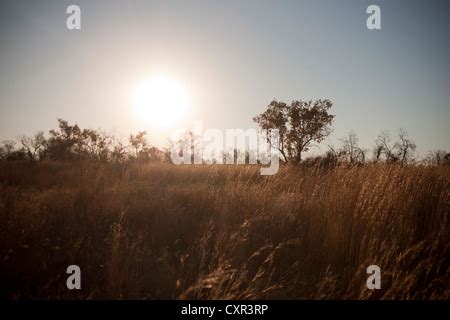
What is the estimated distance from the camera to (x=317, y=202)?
14.1ft

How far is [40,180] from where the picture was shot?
9.60 m

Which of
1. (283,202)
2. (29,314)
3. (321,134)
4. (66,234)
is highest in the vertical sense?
(321,134)

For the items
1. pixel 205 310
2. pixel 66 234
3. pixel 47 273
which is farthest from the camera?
pixel 66 234

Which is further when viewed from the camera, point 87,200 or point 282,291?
point 87,200

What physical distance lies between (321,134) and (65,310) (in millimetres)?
33146

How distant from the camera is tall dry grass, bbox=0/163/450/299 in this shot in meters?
2.79

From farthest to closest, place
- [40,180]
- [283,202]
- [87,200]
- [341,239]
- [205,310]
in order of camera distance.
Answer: [40,180] < [87,200] < [283,202] < [341,239] < [205,310]

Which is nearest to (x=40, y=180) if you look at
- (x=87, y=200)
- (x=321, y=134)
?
(x=87, y=200)

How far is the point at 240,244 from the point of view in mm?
3615

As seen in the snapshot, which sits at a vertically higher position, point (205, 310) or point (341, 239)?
point (341, 239)

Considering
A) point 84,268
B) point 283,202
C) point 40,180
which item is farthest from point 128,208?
point 40,180

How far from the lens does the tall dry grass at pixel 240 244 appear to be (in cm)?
279

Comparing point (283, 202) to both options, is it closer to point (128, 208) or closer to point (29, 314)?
point (128, 208)

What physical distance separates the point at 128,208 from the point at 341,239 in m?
3.70
